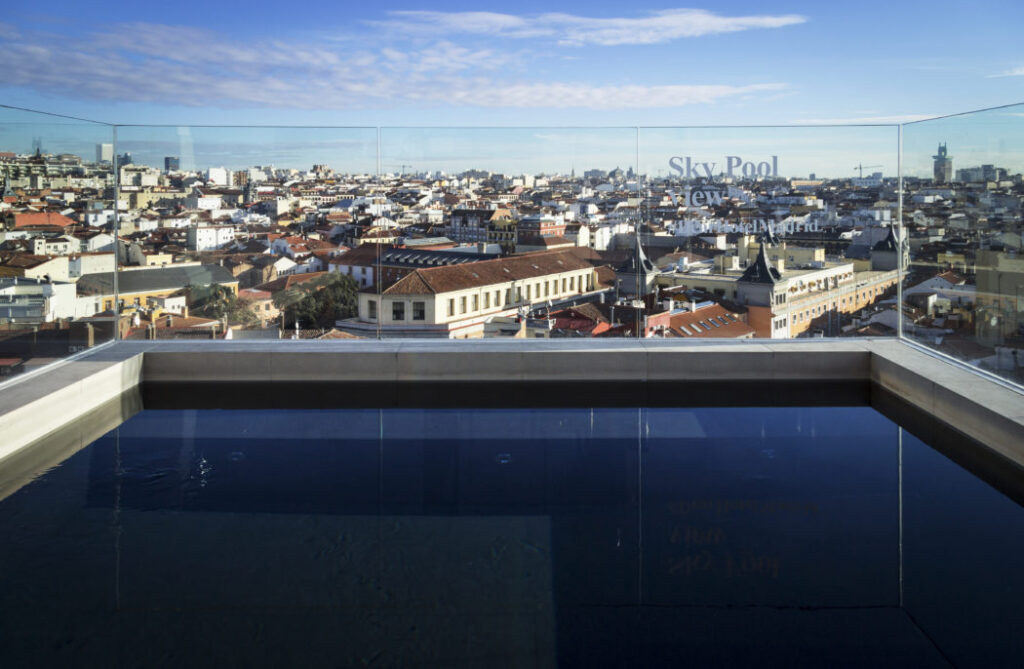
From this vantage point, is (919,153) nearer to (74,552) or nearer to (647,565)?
(647,565)

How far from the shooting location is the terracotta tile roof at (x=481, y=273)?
5461 mm

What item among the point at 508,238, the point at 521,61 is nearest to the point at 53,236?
the point at 508,238

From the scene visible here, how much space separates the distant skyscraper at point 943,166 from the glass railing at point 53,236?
490cm

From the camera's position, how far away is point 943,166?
494 centimetres

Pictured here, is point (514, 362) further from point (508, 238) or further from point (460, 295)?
point (508, 238)

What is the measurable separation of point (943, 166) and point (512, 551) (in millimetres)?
3688

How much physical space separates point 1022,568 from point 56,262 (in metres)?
4.84

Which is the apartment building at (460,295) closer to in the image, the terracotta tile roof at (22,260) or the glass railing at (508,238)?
the glass railing at (508,238)

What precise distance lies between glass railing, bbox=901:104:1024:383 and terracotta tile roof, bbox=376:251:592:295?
6.60ft

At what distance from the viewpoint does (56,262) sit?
4922 millimetres

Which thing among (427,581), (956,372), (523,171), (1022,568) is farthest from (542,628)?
(523,171)

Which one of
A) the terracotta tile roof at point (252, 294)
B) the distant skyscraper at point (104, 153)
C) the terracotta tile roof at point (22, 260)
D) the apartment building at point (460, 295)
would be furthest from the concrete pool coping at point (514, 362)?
the distant skyscraper at point (104, 153)

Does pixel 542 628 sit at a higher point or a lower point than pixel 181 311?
lower

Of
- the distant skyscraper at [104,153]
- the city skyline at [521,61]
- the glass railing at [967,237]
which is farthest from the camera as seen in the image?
the city skyline at [521,61]
